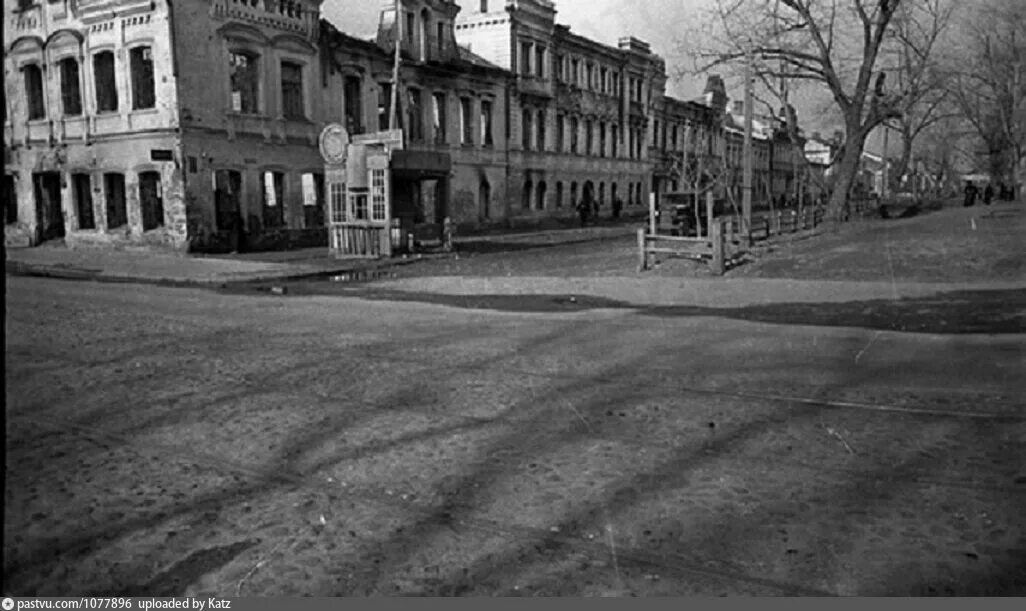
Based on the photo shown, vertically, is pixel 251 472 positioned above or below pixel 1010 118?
below

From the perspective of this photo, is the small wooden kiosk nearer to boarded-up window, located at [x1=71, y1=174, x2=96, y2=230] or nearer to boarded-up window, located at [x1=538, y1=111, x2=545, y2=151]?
boarded-up window, located at [x1=71, y1=174, x2=96, y2=230]

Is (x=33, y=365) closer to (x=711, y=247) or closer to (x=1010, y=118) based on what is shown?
(x=711, y=247)

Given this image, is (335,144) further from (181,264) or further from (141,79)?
(141,79)

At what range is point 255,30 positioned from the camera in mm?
27438

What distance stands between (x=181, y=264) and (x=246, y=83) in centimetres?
831

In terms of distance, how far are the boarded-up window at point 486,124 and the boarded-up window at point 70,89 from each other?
1860 cm

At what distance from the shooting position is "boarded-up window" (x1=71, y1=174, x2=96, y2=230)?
1127 inches

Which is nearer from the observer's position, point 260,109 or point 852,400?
point 852,400

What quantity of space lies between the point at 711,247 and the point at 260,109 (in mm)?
17581

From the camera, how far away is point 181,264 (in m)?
22.8

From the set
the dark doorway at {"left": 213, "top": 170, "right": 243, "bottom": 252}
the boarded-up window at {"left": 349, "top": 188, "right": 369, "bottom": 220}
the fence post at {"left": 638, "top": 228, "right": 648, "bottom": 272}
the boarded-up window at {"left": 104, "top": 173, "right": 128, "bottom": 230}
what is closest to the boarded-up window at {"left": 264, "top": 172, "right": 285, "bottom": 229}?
the dark doorway at {"left": 213, "top": 170, "right": 243, "bottom": 252}

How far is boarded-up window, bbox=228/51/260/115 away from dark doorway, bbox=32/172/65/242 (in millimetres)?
7865

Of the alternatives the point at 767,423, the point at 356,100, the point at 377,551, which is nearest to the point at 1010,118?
the point at 356,100

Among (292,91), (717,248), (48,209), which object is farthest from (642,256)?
(48,209)
